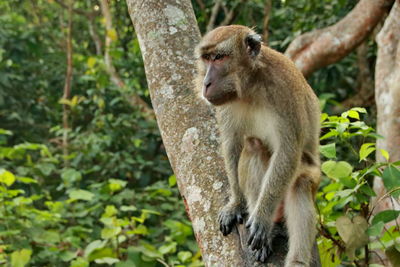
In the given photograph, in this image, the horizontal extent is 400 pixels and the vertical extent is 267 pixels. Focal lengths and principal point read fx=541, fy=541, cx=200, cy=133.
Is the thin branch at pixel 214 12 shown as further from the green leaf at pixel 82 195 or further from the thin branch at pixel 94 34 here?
the green leaf at pixel 82 195

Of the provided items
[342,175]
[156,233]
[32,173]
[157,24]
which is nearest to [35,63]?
[32,173]

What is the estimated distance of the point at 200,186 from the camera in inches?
122

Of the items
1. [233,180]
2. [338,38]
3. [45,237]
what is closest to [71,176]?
[45,237]

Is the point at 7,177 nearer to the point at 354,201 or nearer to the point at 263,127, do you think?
the point at 263,127

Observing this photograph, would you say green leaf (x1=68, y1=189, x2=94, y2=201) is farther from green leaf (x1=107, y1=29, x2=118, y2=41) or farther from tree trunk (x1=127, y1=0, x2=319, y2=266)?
green leaf (x1=107, y1=29, x2=118, y2=41)

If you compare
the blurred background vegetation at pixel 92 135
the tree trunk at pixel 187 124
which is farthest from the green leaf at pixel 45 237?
the tree trunk at pixel 187 124

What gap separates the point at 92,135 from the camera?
823cm

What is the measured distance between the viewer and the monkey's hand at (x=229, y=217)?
9.69 ft

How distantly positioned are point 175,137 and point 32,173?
174 inches

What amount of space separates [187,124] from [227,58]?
1.66ft

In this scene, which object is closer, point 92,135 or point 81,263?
point 81,263

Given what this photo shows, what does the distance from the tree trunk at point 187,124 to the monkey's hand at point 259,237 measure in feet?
0.16

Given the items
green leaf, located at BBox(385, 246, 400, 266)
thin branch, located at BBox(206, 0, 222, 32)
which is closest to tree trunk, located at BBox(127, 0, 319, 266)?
green leaf, located at BBox(385, 246, 400, 266)

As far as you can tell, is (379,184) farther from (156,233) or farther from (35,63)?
(35,63)
